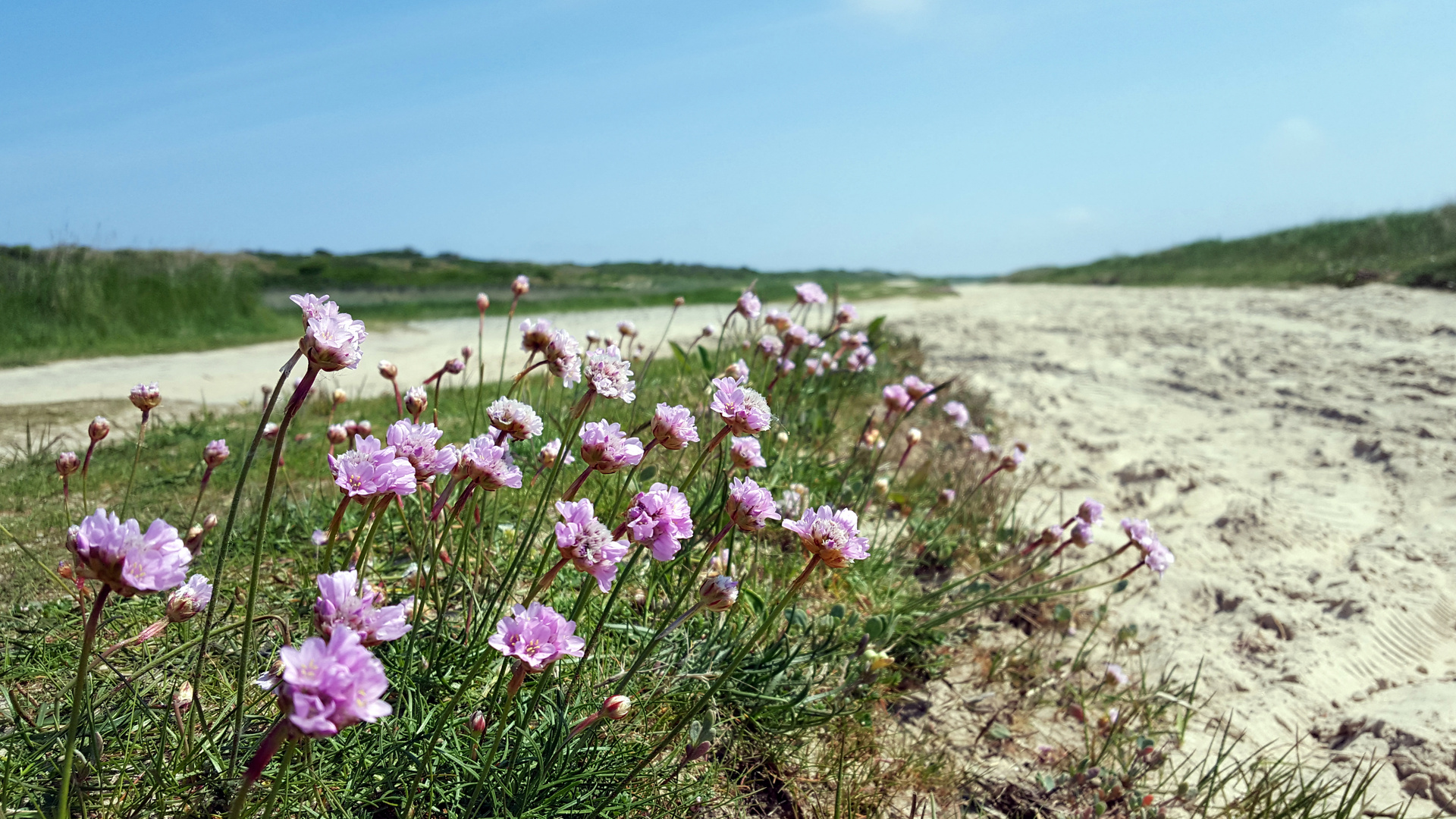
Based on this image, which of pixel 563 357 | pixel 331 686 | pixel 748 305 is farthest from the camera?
pixel 748 305

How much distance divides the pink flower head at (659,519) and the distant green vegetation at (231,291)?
8.65ft

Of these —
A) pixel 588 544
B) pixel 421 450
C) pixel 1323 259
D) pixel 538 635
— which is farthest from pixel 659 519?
pixel 1323 259

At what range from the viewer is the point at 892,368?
677 centimetres

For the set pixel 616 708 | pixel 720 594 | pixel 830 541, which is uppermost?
pixel 830 541

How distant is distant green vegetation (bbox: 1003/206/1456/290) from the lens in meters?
12.8

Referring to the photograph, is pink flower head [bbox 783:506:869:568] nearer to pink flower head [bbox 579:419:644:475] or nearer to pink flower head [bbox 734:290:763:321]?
pink flower head [bbox 579:419:644:475]

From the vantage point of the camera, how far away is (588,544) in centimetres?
133

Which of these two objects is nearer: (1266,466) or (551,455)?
(551,455)

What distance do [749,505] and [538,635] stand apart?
0.47m

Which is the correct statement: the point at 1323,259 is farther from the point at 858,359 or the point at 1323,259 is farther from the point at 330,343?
the point at 330,343

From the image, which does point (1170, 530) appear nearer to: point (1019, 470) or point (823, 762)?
point (1019, 470)

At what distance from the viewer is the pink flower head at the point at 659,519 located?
4.56ft

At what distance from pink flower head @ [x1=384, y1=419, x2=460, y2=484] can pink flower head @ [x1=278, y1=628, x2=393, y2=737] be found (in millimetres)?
474

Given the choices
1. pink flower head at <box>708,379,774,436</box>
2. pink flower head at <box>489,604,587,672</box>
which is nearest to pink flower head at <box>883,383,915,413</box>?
pink flower head at <box>708,379,774,436</box>
